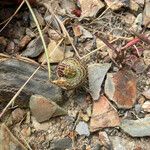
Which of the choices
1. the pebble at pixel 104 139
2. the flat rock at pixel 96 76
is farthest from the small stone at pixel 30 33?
the pebble at pixel 104 139

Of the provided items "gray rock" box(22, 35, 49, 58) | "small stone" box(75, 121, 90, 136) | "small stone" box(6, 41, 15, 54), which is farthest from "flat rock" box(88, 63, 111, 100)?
"small stone" box(6, 41, 15, 54)

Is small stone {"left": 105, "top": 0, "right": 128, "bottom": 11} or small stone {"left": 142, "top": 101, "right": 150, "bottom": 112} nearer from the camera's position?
small stone {"left": 142, "top": 101, "right": 150, "bottom": 112}

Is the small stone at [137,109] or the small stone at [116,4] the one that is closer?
the small stone at [137,109]

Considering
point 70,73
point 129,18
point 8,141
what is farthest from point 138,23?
point 8,141

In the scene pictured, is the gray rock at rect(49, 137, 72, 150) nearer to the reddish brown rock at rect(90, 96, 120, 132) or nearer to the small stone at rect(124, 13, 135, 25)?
the reddish brown rock at rect(90, 96, 120, 132)

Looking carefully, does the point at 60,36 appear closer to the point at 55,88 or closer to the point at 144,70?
the point at 55,88

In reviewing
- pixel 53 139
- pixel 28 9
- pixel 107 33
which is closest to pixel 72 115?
pixel 53 139

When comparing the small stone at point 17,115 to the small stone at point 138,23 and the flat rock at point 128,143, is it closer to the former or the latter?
the flat rock at point 128,143
